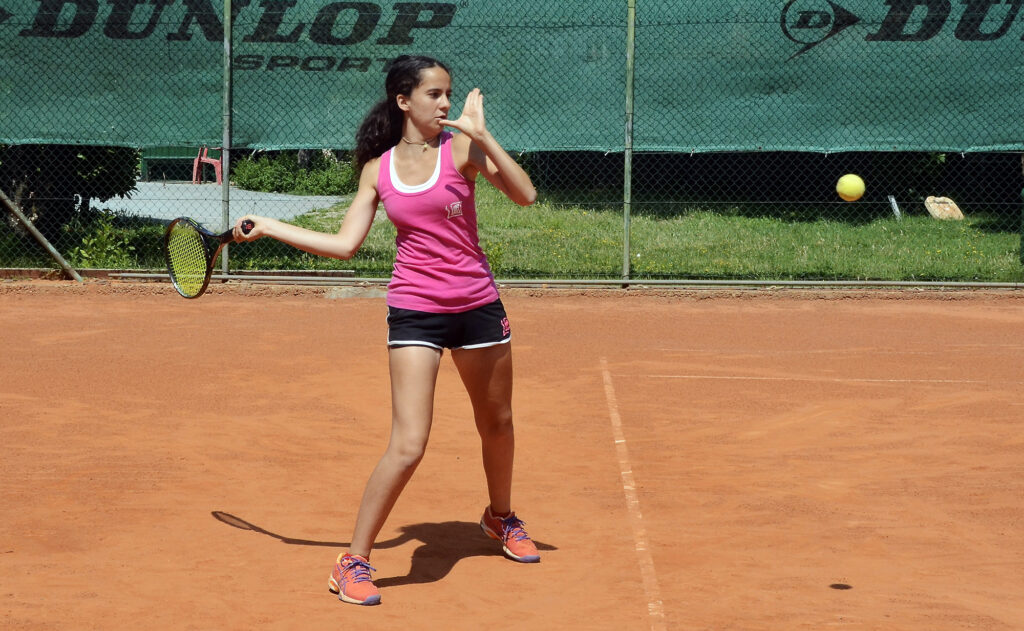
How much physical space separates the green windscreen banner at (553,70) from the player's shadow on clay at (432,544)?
6.35 metres

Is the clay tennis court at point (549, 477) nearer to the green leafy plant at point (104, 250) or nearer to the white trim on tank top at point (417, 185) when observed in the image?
the white trim on tank top at point (417, 185)

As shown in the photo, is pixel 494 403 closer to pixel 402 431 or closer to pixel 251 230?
pixel 402 431

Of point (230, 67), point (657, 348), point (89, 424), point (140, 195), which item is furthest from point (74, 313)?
point (140, 195)

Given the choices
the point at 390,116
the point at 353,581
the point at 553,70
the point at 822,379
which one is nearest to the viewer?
the point at 353,581

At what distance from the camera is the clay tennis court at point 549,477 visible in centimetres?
404

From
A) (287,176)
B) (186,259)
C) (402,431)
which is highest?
(287,176)

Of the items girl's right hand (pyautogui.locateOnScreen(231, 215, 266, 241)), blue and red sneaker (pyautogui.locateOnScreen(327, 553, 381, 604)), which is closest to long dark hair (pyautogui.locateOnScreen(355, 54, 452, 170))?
girl's right hand (pyautogui.locateOnScreen(231, 215, 266, 241))

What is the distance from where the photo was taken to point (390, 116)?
4.20 meters

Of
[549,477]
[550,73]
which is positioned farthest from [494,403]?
[550,73]

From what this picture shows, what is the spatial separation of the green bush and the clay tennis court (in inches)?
515

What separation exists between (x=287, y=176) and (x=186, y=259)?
18.5 m

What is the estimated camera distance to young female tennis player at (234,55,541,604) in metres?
4.02

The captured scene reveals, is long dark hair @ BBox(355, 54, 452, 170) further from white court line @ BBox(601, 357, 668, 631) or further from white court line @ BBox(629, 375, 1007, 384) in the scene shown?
white court line @ BBox(629, 375, 1007, 384)

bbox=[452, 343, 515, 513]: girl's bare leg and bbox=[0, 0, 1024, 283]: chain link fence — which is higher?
bbox=[0, 0, 1024, 283]: chain link fence
